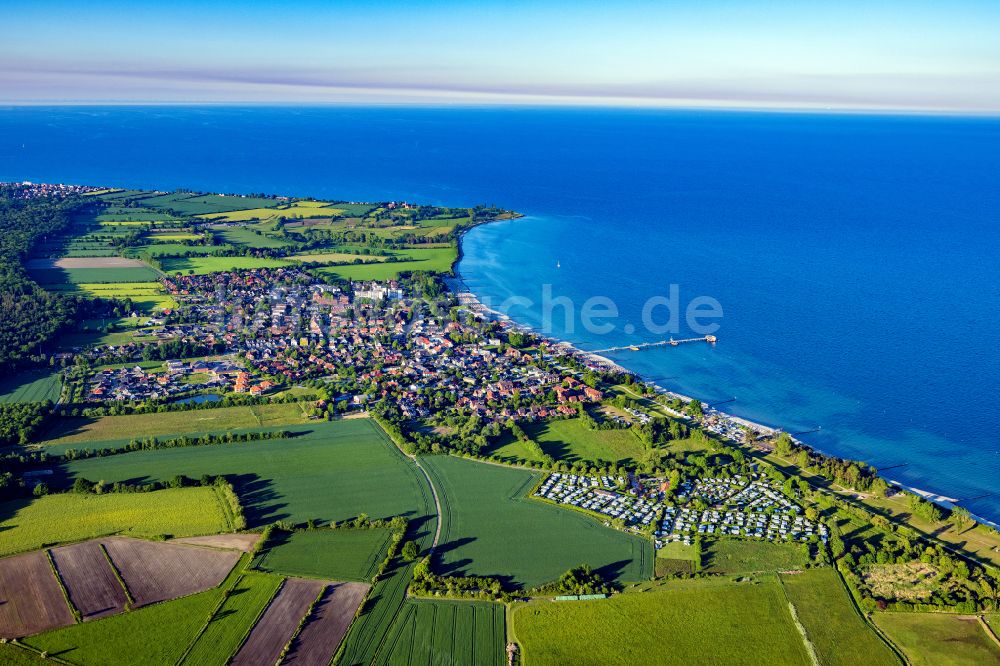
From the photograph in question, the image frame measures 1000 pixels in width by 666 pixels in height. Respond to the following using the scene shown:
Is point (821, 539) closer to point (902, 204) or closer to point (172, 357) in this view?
point (172, 357)

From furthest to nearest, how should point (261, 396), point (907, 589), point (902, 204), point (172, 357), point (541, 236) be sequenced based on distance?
point (902, 204), point (541, 236), point (172, 357), point (261, 396), point (907, 589)

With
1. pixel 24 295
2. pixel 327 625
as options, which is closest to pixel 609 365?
pixel 327 625

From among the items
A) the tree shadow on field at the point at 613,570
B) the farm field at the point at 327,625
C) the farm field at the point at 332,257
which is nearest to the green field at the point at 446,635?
the farm field at the point at 327,625

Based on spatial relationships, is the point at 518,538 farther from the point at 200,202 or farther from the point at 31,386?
the point at 200,202

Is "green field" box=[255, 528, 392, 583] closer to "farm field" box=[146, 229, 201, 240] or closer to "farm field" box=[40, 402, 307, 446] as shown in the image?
"farm field" box=[40, 402, 307, 446]

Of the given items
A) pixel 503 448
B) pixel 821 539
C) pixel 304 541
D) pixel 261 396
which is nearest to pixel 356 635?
pixel 304 541

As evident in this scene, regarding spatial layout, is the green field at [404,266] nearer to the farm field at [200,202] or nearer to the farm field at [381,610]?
the farm field at [200,202]
